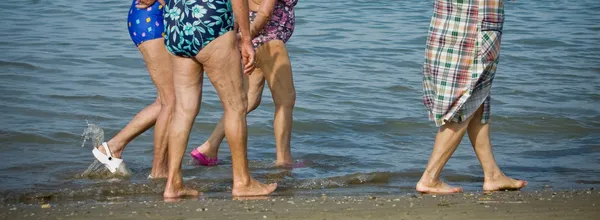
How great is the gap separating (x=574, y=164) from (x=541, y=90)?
10.8 ft

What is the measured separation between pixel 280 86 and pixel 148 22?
1.31 metres

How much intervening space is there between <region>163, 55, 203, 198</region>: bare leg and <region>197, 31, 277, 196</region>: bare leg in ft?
0.38

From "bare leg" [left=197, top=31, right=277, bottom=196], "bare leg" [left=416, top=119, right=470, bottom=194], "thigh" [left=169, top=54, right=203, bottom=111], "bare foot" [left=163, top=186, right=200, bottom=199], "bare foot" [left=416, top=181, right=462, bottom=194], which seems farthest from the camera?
"bare foot" [left=416, top=181, right=462, bottom=194]

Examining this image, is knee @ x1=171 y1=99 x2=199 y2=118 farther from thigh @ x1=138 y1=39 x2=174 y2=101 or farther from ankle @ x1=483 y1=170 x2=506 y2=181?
ankle @ x1=483 y1=170 x2=506 y2=181

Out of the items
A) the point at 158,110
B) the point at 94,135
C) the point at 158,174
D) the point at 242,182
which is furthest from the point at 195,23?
the point at 94,135

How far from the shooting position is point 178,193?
5.86 meters

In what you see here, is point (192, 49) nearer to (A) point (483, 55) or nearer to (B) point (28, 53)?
(A) point (483, 55)

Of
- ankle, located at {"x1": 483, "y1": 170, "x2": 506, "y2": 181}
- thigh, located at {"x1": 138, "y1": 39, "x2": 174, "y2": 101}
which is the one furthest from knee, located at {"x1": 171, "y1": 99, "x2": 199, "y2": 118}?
ankle, located at {"x1": 483, "y1": 170, "x2": 506, "y2": 181}

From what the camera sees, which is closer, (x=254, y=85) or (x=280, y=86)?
(x=280, y=86)

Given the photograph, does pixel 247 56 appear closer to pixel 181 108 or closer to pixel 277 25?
pixel 181 108

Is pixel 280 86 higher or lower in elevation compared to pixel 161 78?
lower

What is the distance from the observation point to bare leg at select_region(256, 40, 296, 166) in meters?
6.80

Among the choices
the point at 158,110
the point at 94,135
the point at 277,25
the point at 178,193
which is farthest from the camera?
the point at 94,135

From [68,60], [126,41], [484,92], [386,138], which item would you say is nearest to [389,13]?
[126,41]
